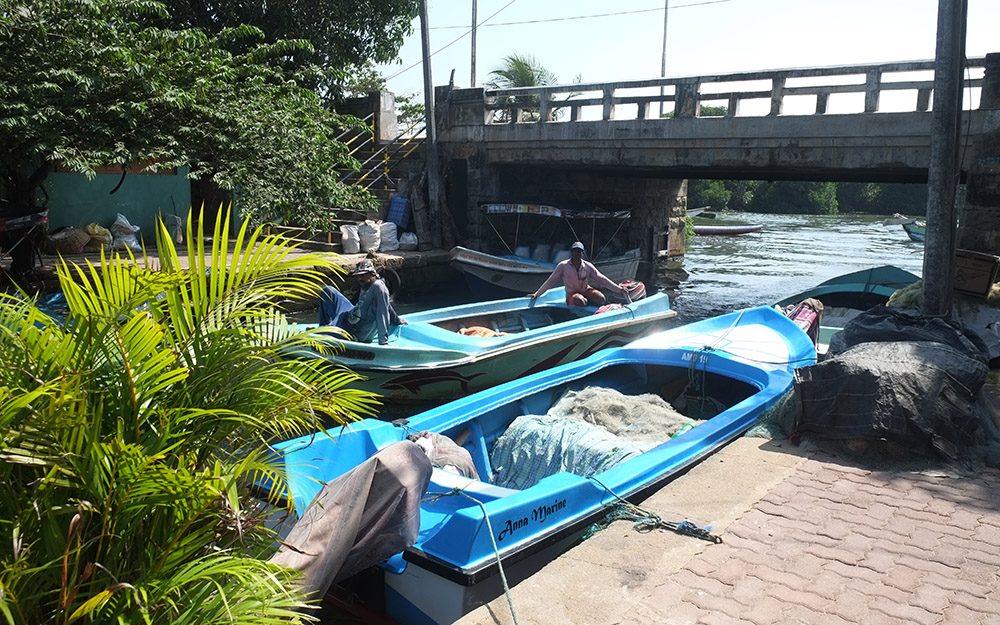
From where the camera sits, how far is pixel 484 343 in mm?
9047

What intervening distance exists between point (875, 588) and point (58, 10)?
38.3ft

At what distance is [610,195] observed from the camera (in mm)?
21156

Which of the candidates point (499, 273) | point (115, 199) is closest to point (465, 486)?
point (499, 273)

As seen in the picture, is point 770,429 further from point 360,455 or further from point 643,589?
point 360,455

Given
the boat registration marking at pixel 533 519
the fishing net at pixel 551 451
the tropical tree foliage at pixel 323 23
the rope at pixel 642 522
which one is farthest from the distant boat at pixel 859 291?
the tropical tree foliage at pixel 323 23

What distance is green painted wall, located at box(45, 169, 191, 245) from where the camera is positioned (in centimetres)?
1557

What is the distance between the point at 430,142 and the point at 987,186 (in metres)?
12.2

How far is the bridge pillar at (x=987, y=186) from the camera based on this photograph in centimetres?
998

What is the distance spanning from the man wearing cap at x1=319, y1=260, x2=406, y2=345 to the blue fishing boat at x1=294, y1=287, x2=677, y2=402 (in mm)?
170

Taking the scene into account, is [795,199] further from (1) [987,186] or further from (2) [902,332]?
(2) [902,332]

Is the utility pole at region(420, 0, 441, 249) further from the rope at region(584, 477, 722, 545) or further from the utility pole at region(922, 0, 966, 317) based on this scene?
the rope at region(584, 477, 722, 545)

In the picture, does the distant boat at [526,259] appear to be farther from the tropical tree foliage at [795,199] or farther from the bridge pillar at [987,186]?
the tropical tree foliage at [795,199]

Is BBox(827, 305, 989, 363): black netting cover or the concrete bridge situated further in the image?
the concrete bridge

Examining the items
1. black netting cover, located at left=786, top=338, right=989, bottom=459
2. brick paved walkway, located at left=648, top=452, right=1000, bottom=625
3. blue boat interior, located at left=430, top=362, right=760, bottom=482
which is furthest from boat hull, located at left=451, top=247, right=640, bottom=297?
brick paved walkway, located at left=648, top=452, right=1000, bottom=625
